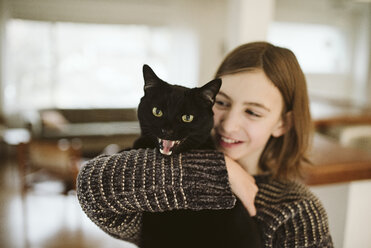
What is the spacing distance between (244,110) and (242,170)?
0.15m

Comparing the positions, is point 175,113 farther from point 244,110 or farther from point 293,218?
point 293,218

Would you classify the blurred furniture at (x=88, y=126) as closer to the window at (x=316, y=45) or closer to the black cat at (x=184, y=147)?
the window at (x=316, y=45)

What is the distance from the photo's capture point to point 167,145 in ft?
2.02

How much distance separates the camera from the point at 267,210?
2.49 ft

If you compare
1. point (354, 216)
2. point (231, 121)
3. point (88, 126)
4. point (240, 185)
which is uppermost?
point (231, 121)

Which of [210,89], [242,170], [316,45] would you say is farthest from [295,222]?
[316,45]

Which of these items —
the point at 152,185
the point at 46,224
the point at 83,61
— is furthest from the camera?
the point at 83,61

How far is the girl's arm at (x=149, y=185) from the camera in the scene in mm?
574

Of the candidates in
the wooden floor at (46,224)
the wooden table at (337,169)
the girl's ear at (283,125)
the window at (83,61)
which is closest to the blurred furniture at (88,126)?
the window at (83,61)

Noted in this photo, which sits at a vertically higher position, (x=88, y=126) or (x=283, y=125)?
(x=283, y=125)

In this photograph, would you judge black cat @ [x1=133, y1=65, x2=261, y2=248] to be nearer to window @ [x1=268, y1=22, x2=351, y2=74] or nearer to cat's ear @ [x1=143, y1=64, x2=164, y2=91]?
cat's ear @ [x1=143, y1=64, x2=164, y2=91]

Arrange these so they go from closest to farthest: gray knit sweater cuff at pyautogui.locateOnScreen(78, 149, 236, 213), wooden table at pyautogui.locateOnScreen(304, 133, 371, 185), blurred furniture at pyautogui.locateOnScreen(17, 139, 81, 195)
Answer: gray knit sweater cuff at pyautogui.locateOnScreen(78, 149, 236, 213) < wooden table at pyautogui.locateOnScreen(304, 133, 371, 185) < blurred furniture at pyautogui.locateOnScreen(17, 139, 81, 195)

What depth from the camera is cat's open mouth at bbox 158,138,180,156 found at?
61 cm

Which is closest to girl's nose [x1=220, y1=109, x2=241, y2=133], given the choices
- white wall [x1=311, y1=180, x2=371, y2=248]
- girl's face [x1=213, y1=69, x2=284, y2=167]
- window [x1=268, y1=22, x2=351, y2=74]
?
A: girl's face [x1=213, y1=69, x2=284, y2=167]
